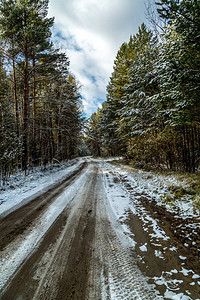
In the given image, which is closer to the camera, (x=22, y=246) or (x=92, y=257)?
(x=92, y=257)

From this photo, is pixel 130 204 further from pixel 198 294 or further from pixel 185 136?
pixel 185 136

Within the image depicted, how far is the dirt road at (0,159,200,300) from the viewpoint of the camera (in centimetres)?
170

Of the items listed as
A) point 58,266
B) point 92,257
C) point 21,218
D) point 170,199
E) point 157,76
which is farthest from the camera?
point 157,76

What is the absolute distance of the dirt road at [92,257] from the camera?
1.70 metres

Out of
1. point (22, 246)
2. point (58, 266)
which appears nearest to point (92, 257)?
point (58, 266)

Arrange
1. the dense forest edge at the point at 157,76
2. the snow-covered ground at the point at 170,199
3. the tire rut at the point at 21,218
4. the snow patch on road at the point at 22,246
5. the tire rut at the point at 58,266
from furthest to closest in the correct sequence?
Answer: the dense forest edge at the point at 157,76
the snow-covered ground at the point at 170,199
the tire rut at the point at 21,218
the snow patch on road at the point at 22,246
the tire rut at the point at 58,266

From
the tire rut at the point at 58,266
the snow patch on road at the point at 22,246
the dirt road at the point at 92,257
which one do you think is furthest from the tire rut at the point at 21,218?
the tire rut at the point at 58,266

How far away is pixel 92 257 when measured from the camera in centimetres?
225

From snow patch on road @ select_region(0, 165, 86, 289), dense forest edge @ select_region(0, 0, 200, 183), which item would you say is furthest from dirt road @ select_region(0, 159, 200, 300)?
dense forest edge @ select_region(0, 0, 200, 183)

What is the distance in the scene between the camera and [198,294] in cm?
167

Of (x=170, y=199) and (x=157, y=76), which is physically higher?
(x=157, y=76)

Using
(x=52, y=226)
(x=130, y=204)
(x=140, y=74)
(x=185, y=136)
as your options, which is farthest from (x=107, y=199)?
(x=140, y=74)

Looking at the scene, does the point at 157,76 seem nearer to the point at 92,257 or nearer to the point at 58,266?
the point at 92,257

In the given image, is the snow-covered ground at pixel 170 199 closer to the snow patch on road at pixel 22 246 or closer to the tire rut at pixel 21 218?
the snow patch on road at pixel 22 246
